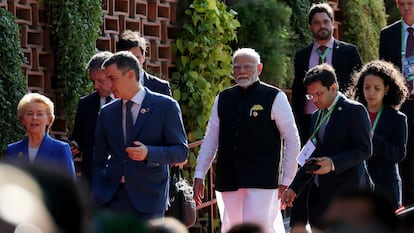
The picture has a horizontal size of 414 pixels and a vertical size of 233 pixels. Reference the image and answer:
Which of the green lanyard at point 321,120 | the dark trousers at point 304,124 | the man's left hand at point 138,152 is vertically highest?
the green lanyard at point 321,120

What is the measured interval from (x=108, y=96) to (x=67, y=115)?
68.5 inches

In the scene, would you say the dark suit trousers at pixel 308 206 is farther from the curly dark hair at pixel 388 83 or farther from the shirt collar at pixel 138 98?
the shirt collar at pixel 138 98

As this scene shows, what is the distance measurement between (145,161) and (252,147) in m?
1.51

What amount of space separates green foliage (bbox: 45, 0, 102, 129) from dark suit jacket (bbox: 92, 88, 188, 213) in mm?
2677

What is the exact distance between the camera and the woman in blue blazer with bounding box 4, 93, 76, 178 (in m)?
8.18

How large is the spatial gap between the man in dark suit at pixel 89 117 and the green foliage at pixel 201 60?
2.99 m

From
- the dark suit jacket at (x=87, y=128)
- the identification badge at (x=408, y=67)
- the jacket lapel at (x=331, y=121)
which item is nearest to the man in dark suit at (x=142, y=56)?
the dark suit jacket at (x=87, y=128)

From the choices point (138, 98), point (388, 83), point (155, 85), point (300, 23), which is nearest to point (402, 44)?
point (388, 83)

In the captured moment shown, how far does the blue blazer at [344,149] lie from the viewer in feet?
26.9

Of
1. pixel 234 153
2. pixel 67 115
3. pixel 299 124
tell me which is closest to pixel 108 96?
pixel 234 153

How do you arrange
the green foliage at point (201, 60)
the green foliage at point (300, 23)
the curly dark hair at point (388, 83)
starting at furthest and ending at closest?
the green foliage at point (300, 23) < the green foliage at point (201, 60) < the curly dark hair at point (388, 83)

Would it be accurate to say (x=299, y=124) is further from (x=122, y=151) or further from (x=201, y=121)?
(x=122, y=151)

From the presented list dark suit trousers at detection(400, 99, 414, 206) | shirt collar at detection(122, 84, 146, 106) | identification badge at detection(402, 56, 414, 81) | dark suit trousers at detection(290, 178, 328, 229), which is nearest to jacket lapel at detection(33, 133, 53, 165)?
shirt collar at detection(122, 84, 146, 106)

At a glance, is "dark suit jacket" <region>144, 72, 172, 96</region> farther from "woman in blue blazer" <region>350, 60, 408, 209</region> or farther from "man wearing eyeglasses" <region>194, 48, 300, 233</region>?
"woman in blue blazer" <region>350, 60, 408, 209</region>
